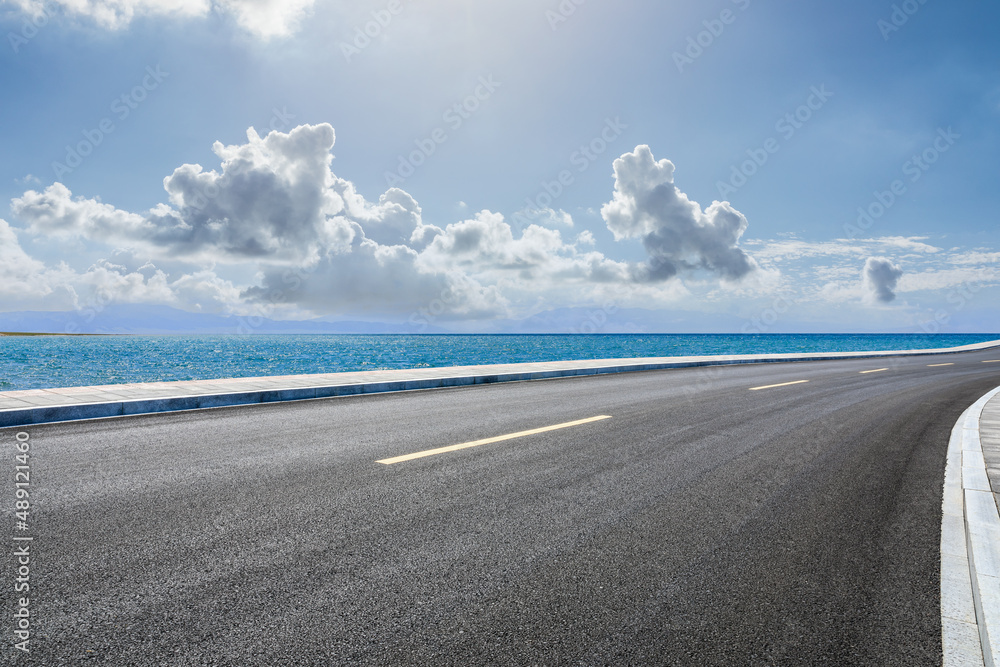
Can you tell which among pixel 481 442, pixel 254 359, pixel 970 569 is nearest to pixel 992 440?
pixel 970 569

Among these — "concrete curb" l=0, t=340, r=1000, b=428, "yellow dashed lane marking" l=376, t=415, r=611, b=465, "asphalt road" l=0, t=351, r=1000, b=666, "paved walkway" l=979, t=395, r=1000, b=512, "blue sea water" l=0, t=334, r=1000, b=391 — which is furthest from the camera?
"blue sea water" l=0, t=334, r=1000, b=391

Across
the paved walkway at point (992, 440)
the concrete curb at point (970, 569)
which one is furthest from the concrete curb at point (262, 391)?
the paved walkway at point (992, 440)

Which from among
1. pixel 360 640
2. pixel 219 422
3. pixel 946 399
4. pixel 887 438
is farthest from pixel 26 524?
pixel 946 399

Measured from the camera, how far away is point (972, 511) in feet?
13.4

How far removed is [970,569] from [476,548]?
2.92 m

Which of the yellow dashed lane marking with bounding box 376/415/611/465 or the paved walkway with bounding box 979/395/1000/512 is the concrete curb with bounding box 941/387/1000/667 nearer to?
the paved walkway with bounding box 979/395/1000/512

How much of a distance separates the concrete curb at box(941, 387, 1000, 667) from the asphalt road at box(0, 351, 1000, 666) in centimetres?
9

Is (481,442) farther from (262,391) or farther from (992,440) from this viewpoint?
(992,440)

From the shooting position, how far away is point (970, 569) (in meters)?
3.10

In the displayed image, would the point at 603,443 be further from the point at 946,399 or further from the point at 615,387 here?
the point at 946,399

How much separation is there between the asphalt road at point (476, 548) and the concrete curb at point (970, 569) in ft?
0.29

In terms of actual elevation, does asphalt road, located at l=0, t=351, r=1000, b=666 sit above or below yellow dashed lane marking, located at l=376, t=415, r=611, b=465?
below

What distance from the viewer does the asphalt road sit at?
228 cm

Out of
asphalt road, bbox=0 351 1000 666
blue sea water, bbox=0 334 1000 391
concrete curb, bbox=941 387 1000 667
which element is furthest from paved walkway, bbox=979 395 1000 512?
blue sea water, bbox=0 334 1000 391
